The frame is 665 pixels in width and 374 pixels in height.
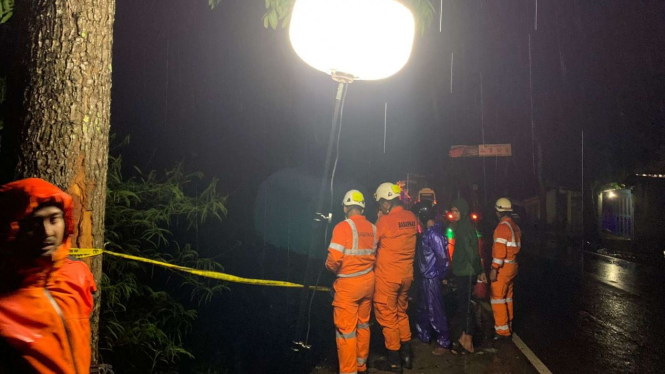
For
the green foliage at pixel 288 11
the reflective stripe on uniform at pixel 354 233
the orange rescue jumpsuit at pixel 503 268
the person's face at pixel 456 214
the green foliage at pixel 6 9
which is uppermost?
the green foliage at pixel 288 11

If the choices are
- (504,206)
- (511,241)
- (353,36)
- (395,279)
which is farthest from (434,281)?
(353,36)

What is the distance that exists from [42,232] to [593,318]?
894 cm

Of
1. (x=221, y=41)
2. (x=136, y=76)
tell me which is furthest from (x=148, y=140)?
(x=221, y=41)

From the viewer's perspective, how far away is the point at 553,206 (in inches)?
1115

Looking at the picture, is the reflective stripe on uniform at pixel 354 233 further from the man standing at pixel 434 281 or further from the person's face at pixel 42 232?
the person's face at pixel 42 232

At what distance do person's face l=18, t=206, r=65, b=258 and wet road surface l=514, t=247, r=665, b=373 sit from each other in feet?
18.8

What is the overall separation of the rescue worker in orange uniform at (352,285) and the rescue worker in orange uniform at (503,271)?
2276mm

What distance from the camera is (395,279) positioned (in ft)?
16.8

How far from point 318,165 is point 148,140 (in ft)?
18.6

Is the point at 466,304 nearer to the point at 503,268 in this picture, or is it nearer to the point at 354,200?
the point at 503,268

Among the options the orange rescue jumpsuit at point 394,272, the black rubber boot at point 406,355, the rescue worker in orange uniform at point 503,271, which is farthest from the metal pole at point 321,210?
the rescue worker in orange uniform at point 503,271

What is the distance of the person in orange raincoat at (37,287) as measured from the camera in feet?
5.08

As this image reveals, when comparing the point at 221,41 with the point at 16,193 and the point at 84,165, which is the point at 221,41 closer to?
the point at 84,165

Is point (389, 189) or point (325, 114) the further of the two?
point (325, 114)
